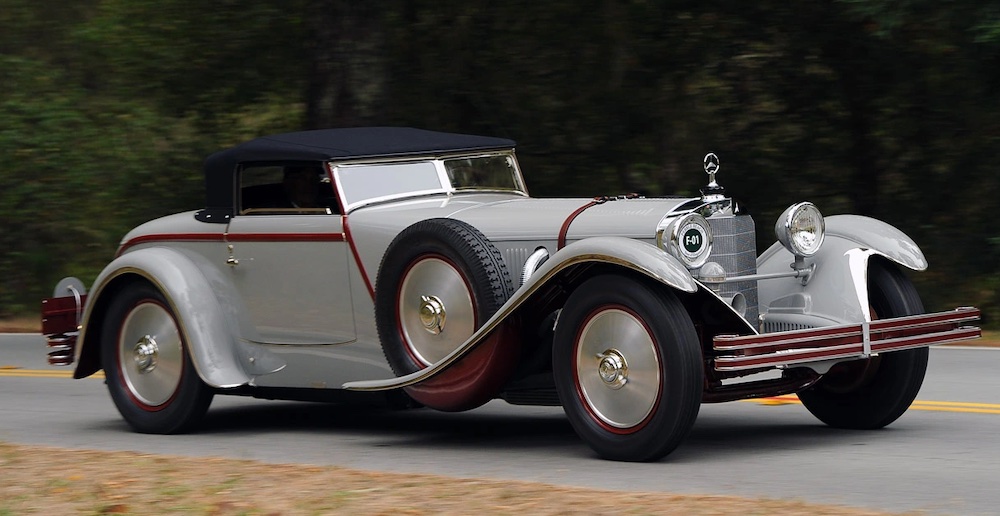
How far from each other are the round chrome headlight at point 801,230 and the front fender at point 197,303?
3.18 m

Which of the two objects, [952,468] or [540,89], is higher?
[540,89]

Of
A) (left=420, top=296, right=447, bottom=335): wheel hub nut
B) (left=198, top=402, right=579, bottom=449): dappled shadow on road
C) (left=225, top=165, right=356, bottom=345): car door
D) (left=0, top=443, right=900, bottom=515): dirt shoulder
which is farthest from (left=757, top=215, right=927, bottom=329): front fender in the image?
(left=225, top=165, right=356, bottom=345): car door

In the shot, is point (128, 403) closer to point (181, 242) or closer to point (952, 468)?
point (181, 242)

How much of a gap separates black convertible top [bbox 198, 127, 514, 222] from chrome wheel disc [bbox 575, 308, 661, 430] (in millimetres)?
2091

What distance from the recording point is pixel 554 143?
17562 mm

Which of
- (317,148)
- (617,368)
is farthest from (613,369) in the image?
(317,148)

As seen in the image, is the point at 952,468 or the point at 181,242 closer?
the point at 952,468

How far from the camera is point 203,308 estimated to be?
8633 millimetres

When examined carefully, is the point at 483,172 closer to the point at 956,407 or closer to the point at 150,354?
the point at 150,354

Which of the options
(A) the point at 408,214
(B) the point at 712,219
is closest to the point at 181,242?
(A) the point at 408,214

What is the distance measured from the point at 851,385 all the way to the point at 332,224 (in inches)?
117

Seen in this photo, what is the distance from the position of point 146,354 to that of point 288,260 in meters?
1.18

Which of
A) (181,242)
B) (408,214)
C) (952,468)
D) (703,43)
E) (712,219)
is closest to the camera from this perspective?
(952,468)

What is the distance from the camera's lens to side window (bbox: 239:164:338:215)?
27.8 feet
